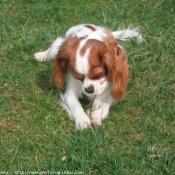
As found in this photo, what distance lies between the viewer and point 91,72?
11.4 ft

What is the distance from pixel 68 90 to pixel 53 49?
65 cm

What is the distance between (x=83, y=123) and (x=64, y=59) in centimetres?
60

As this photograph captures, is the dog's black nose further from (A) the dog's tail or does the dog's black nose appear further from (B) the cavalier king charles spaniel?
(A) the dog's tail

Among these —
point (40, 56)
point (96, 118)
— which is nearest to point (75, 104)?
point (96, 118)

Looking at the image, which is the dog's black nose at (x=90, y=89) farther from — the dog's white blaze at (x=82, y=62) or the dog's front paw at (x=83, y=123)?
the dog's front paw at (x=83, y=123)

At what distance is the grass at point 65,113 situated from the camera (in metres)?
3.21

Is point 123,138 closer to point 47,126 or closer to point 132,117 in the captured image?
point 132,117

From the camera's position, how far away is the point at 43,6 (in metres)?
5.63

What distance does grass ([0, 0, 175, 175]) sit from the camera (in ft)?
10.5

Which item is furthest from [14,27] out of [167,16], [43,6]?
[167,16]

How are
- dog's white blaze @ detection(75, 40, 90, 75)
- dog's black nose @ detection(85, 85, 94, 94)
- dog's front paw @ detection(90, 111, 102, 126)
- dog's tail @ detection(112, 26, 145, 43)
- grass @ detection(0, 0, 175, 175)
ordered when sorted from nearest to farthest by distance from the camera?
grass @ detection(0, 0, 175, 175) < dog's white blaze @ detection(75, 40, 90, 75) < dog's black nose @ detection(85, 85, 94, 94) < dog's front paw @ detection(90, 111, 102, 126) < dog's tail @ detection(112, 26, 145, 43)

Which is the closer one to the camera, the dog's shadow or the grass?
the grass

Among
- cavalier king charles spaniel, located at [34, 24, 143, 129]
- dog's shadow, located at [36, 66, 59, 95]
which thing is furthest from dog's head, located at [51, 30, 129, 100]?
dog's shadow, located at [36, 66, 59, 95]

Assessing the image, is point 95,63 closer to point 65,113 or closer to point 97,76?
point 97,76
